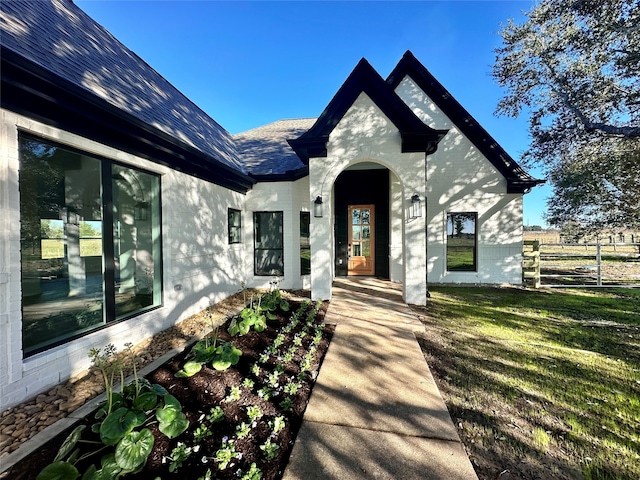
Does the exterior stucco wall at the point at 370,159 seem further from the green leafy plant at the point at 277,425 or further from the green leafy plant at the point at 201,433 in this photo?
the green leafy plant at the point at 201,433

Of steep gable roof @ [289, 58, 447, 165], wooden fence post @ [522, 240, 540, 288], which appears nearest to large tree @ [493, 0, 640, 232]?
wooden fence post @ [522, 240, 540, 288]

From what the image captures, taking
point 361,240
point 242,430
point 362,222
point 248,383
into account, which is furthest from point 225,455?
point 362,222

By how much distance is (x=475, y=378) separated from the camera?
10.3 ft

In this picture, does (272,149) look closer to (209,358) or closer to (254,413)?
(209,358)

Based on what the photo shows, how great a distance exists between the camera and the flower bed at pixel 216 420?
181 cm

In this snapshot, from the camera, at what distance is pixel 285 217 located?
26.1 ft

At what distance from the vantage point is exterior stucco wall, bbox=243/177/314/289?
7.91 meters

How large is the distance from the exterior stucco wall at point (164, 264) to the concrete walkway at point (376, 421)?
2.96 m

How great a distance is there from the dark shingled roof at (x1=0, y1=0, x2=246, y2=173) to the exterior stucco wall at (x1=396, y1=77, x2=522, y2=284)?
715 cm

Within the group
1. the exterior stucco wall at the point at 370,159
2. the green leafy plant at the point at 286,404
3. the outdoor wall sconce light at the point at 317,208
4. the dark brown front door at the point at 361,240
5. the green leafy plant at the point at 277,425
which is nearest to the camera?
the green leafy plant at the point at 277,425

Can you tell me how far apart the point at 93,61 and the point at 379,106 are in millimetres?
5549

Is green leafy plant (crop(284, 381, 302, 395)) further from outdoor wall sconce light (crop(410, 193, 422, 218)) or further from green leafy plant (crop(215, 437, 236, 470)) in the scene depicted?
outdoor wall sconce light (crop(410, 193, 422, 218))

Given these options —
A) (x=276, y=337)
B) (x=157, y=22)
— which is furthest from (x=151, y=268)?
(x=157, y=22)

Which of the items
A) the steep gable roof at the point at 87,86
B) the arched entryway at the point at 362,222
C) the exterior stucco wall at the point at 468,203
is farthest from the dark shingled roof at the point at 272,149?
the exterior stucco wall at the point at 468,203
